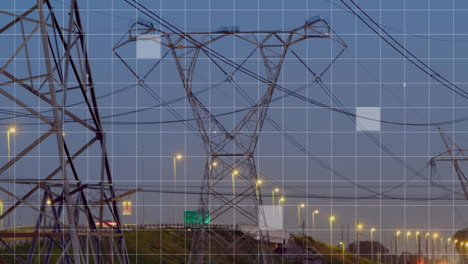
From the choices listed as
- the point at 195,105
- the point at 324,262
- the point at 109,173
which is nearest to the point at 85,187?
the point at 109,173

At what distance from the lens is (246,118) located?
56.2 meters

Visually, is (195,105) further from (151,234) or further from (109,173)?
(151,234)

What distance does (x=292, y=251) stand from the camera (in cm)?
9744

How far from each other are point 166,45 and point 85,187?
2352cm

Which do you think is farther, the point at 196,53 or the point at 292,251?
the point at 292,251

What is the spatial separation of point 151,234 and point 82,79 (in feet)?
215

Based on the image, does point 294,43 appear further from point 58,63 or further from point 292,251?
point 292,251

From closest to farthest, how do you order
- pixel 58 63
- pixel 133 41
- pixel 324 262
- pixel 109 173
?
pixel 58 63 < pixel 109 173 < pixel 133 41 < pixel 324 262

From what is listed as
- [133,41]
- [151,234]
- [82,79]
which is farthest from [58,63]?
[151,234]

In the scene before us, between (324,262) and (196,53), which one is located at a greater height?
(196,53)

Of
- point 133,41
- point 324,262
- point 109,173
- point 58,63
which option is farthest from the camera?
point 324,262

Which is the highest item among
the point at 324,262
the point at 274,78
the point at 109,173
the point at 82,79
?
the point at 274,78

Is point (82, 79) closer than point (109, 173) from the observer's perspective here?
Yes

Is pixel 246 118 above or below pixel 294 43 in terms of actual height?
below
